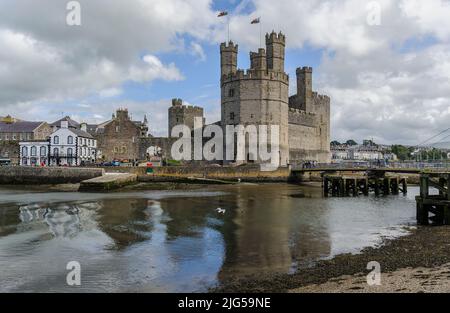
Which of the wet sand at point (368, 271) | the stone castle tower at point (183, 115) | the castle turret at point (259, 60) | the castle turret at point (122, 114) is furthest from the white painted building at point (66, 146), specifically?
the wet sand at point (368, 271)

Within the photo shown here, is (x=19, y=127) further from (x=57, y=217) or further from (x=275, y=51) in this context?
(x=57, y=217)

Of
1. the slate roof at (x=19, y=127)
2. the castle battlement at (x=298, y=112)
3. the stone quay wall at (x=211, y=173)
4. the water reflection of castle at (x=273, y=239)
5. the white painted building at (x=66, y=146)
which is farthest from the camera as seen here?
the slate roof at (x=19, y=127)

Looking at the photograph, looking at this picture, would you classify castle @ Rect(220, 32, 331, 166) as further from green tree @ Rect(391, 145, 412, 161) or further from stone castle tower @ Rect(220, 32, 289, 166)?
green tree @ Rect(391, 145, 412, 161)

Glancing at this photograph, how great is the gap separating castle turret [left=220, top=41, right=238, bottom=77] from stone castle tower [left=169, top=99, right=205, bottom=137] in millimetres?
8692

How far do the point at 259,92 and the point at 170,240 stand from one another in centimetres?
3583

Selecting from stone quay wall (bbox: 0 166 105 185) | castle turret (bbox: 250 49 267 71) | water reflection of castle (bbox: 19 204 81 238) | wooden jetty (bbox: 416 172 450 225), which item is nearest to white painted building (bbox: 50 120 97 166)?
stone quay wall (bbox: 0 166 105 185)

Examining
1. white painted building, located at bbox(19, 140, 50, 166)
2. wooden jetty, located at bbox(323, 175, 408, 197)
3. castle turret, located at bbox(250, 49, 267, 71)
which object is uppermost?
castle turret, located at bbox(250, 49, 267, 71)

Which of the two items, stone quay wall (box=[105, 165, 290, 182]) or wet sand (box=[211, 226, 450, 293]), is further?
stone quay wall (box=[105, 165, 290, 182])

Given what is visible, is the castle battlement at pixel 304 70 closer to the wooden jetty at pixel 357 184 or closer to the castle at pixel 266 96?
the castle at pixel 266 96

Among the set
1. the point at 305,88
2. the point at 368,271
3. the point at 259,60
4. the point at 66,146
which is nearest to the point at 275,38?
the point at 259,60

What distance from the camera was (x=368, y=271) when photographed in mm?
9016

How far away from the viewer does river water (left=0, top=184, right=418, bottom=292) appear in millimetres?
9110

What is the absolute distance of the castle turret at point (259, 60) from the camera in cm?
4747

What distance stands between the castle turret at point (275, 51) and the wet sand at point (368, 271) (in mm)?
40595
